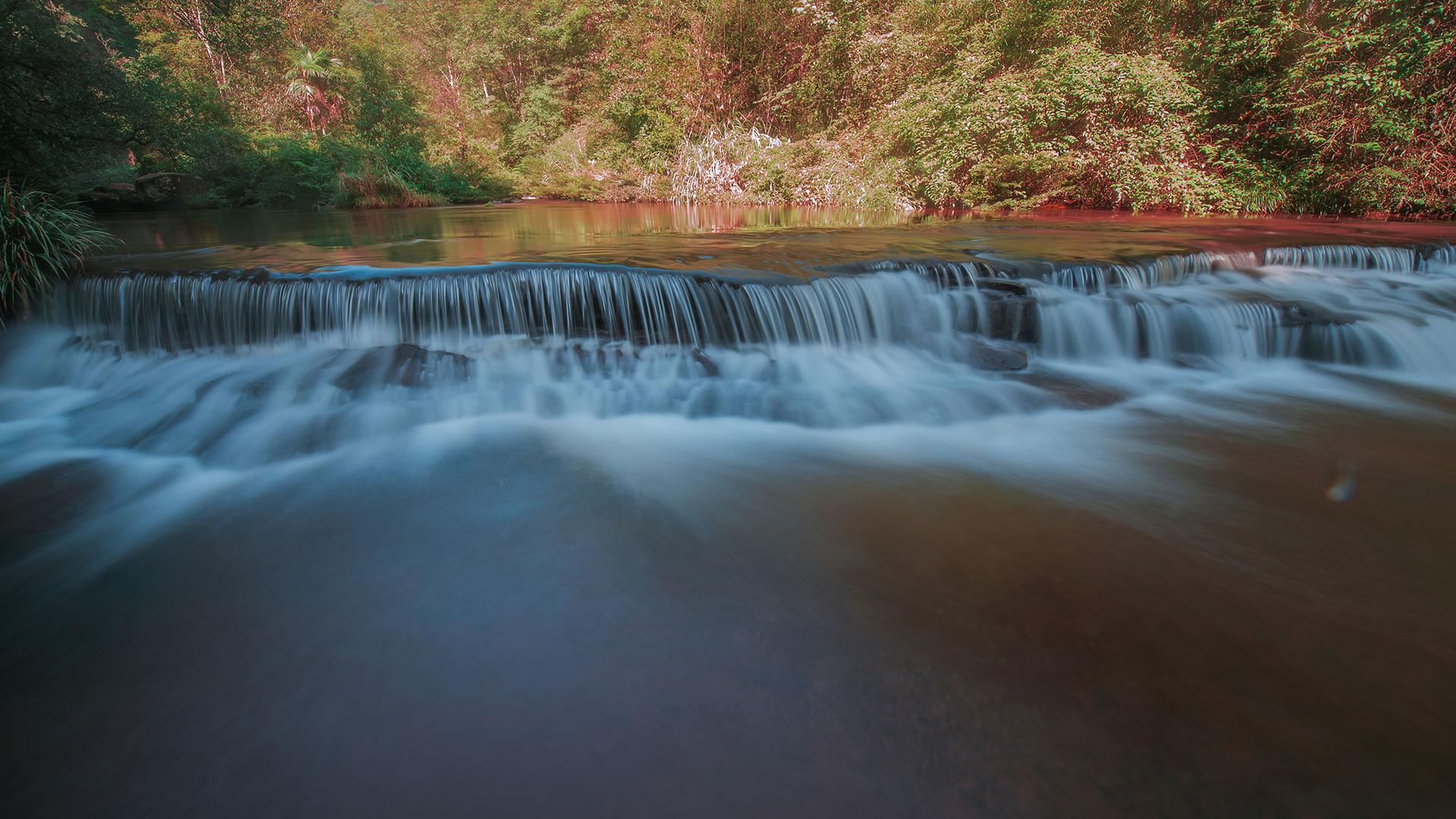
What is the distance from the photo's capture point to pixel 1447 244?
24.6ft

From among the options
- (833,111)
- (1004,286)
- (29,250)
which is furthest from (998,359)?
(833,111)

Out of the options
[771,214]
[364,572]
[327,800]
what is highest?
[771,214]

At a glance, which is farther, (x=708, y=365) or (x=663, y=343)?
(x=663, y=343)

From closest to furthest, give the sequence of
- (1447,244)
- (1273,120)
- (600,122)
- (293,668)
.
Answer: (293,668) < (1447,244) < (1273,120) < (600,122)

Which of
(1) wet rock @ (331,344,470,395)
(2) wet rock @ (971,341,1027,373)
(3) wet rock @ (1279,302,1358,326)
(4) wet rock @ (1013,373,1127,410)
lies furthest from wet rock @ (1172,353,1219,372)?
(1) wet rock @ (331,344,470,395)

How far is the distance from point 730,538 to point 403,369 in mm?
3168

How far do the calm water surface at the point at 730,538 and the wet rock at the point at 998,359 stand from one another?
0.05m

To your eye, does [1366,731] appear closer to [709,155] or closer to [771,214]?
[771,214]

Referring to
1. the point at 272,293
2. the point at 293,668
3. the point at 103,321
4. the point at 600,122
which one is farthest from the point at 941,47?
the point at 293,668

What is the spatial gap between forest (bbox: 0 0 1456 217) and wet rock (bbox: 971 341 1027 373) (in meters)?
8.82

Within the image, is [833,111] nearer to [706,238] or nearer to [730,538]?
[706,238]

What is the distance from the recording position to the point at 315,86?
30.1m

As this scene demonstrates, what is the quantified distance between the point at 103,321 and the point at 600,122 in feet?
64.7

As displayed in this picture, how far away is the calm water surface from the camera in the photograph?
5.65ft
